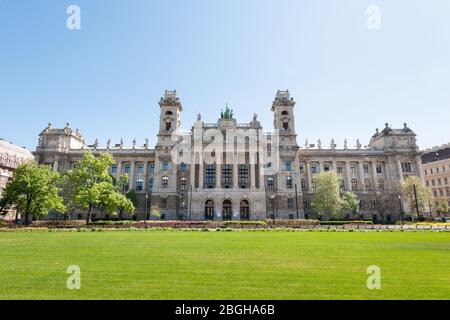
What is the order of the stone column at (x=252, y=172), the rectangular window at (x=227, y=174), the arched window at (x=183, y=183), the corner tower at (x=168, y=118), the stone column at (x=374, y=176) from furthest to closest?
1. the corner tower at (x=168, y=118)
2. the stone column at (x=374, y=176)
3. the arched window at (x=183, y=183)
4. the rectangular window at (x=227, y=174)
5. the stone column at (x=252, y=172)

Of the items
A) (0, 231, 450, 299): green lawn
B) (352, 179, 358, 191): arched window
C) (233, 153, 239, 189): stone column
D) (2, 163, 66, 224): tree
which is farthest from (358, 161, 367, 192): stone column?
(2, 163, 66, 224): tree

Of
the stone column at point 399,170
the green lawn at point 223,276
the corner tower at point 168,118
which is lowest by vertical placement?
the green lawn at point 223,276

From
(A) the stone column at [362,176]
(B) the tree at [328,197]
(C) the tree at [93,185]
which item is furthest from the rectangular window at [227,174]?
(A) the stone column at [362,176]

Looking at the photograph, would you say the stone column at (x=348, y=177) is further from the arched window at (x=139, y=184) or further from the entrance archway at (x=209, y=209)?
the arched window at (x=139, y=184)

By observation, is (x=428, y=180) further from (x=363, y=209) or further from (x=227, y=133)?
(x=227, y=133)

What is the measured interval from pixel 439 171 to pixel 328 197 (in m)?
51.8

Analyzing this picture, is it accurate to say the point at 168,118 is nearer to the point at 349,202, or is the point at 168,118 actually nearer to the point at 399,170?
the point at 349,202

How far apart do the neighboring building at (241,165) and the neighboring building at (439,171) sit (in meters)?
21.4

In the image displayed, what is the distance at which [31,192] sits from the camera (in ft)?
150

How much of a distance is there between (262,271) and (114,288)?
4.68m

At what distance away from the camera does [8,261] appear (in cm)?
1133

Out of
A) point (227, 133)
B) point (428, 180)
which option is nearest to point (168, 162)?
point (227, 133)

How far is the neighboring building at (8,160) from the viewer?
233ft

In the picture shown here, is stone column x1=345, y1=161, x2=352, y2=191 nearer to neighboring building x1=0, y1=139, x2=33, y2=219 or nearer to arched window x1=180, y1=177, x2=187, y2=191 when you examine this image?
arched window x1=180, y1=177, x2=187, y2=191
